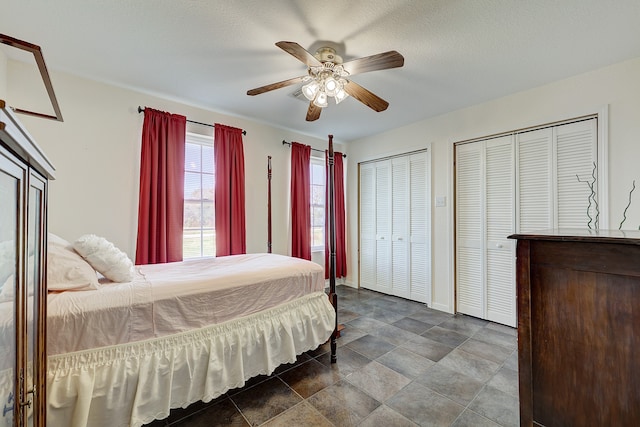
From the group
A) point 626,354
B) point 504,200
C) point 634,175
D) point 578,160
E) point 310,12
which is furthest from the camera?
point 504,200

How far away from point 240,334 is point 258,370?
32cm

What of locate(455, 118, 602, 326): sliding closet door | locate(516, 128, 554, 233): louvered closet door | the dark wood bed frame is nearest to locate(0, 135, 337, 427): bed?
the dark wood bed frame

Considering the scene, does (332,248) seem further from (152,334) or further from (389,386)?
(152,334)

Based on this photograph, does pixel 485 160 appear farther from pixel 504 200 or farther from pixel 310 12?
pixel 310 12

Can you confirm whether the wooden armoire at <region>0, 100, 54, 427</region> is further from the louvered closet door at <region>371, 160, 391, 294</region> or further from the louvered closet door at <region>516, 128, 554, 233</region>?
the louvered closet door at <region>371, 160, 391, 294</region>

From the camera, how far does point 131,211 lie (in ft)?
8.66

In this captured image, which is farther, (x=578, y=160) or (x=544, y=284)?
(x=578, y=160)

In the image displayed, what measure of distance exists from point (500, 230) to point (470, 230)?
0.32m

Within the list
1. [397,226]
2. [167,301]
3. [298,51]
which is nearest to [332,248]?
[167,301]

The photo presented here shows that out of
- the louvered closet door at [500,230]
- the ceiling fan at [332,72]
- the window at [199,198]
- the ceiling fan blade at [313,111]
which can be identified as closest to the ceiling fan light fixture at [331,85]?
the ceiling fan at [332,72]

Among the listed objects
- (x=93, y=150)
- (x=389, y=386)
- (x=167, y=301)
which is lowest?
(x=389, y=386)

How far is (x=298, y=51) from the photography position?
64.4 inches

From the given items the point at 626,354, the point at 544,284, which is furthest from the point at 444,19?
the point at 626,354

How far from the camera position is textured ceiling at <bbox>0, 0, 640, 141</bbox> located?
1643 millimetres
